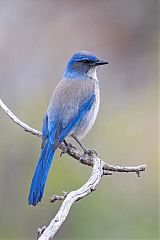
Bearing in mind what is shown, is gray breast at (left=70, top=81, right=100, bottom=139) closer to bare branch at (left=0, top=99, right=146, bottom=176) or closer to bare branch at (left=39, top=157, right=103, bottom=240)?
bare branch at (left=0, top=99, right=146, bottom=176)

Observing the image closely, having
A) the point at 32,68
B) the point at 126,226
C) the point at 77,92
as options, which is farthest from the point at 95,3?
the point at 77,92

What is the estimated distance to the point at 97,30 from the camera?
12.7 m

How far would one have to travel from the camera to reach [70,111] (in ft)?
18.8

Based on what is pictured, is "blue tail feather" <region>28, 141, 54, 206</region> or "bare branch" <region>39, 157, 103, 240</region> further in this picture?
"blue tail feather" <region>28, 141, 54, 206</region>

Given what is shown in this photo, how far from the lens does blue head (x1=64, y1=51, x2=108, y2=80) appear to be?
6.36 m

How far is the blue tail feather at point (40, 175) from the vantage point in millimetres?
4949

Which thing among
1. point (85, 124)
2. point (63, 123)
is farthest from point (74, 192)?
point (85, 124)

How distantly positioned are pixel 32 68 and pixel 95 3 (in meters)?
2.73

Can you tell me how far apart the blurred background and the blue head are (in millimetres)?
1741

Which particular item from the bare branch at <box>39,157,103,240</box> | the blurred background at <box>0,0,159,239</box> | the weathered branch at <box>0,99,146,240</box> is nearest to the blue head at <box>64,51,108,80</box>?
the weathered branch at <box>0,99,146,240</box>

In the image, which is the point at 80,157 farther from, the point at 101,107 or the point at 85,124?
the point at 101,107

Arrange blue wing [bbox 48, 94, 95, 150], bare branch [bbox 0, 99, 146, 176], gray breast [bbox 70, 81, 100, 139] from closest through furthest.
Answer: bare branch [bbox 0, 99, 146, 176] → blue wing [bbox 48, 94, 95, 150] → gray breast [bbox 70, 81, 100, 139]

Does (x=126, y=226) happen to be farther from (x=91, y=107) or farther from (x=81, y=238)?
(x=91, y=107)

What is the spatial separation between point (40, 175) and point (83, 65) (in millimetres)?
1618
